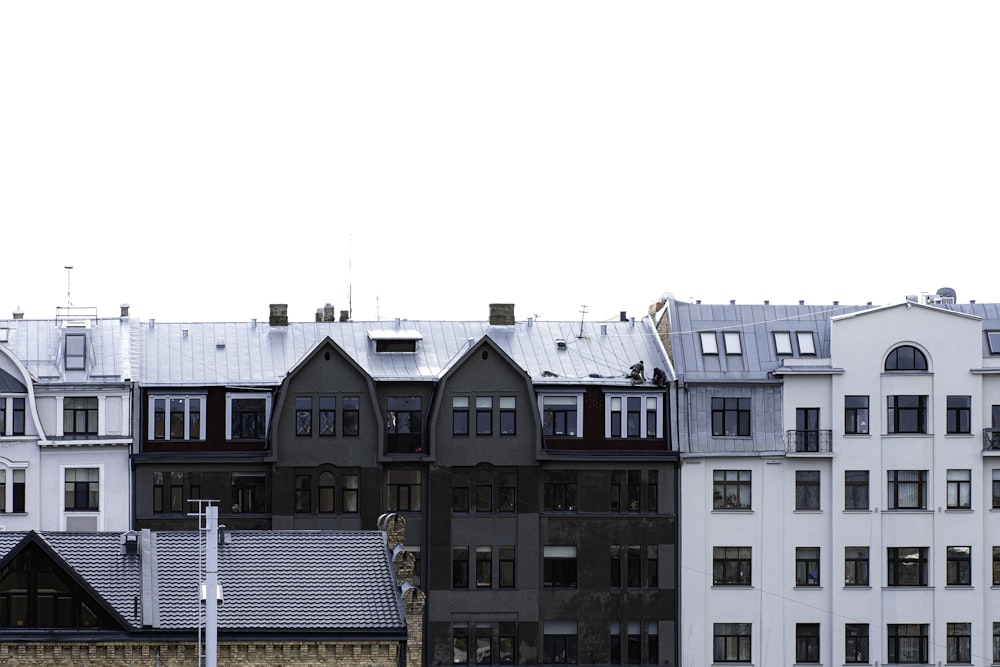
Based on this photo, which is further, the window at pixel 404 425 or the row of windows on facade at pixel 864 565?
the row of windows on facade at pixel 864 565

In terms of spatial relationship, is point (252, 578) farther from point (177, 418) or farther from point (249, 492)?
point (177, 418)

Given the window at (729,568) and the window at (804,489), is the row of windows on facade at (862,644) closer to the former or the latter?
the window at (729,568)

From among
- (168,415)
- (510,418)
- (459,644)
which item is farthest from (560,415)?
(168,415)

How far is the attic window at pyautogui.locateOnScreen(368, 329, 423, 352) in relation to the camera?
272ft

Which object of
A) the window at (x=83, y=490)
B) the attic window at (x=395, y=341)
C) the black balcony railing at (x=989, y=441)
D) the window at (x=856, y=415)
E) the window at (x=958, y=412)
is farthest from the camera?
the attic window at (x=395, y=341)

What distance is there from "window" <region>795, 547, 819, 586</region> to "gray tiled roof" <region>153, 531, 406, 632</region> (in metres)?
24.5

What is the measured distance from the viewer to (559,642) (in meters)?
79.2

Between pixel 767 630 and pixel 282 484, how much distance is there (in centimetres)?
2010

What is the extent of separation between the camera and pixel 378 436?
261 ft

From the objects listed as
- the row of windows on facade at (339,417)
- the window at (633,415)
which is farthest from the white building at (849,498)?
the row of windows on facade at (339,417)

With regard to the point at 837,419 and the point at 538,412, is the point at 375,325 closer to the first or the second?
the point at 538,412

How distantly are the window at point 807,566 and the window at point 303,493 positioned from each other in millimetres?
19577

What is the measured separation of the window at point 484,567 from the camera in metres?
79.1

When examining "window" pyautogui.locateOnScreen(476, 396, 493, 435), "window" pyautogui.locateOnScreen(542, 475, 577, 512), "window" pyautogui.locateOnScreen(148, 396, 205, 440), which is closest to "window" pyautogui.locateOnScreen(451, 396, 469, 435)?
"window" pyautogui.locateOnScreen(476, 396, 493, 435)
